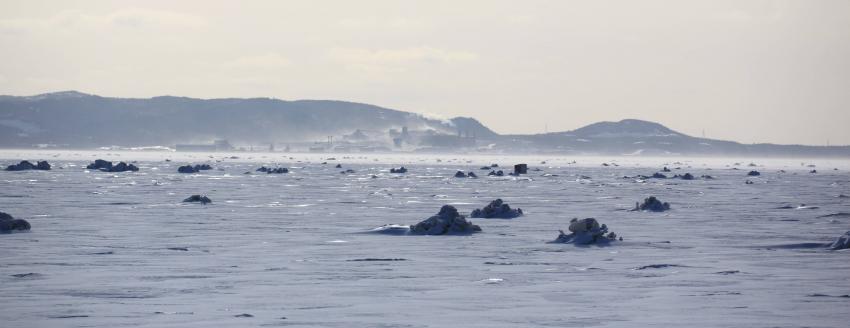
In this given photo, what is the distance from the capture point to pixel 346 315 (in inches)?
580

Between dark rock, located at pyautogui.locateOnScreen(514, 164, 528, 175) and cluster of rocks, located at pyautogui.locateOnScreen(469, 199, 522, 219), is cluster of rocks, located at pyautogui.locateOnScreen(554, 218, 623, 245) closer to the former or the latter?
cluster of rocks, located at pyautogui.locateOnScreen(469, 199, 522, 219)

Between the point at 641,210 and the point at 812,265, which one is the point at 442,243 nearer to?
the point at 812,265

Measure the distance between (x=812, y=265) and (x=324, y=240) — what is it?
10.5 m

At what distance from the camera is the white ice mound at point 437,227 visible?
29.1 metres

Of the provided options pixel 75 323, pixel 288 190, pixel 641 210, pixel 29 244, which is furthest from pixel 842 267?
pixel 288 190

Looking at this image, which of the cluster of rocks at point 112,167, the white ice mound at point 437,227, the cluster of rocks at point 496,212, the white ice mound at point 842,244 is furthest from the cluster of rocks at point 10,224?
the cluster of rocks at point 112,167

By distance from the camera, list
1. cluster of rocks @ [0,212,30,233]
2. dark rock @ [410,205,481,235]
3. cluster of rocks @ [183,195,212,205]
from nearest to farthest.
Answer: cluster of rocks @ [0,212,30,233]
dark rock @ [410,205,481,235]
cluster of rocks @ [183,195,212,205]

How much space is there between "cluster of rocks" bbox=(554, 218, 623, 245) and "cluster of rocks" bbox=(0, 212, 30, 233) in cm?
1258

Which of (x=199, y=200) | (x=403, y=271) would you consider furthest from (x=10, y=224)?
(x=199, y=200)

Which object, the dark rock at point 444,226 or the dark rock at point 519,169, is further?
the dark rock at point 519,169

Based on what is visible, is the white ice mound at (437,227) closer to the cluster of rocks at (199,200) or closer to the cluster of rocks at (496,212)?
the cluster of rocks at (496,212)

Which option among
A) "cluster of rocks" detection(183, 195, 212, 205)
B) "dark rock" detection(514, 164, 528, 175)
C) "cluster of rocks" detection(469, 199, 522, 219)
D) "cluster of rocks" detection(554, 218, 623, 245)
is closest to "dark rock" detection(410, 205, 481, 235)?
"cluster of rocks" detection(554, 218, 623, 245)

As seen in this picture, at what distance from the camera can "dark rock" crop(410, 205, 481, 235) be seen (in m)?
29.1

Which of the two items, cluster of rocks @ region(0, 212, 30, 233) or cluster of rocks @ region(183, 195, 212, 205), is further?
cluster of rocks @ region(183, 195, 212, 205)
